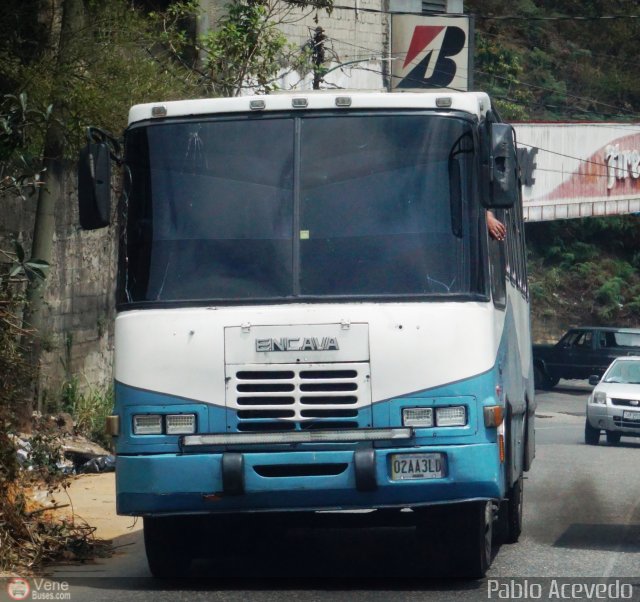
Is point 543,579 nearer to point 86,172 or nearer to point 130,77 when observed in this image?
point 86,172

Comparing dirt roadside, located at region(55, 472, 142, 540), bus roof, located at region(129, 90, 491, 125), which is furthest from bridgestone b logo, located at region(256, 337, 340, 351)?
dirt roadside, located at region(55, 472, 142, 540)

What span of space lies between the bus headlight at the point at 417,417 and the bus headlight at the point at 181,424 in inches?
49.7

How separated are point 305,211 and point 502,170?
122 cm

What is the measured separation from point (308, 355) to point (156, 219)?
4.38 ft

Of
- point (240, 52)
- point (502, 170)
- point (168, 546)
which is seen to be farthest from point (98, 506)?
point (240, 52)

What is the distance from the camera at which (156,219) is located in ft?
28.2

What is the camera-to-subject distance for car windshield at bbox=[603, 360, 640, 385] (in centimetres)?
2322

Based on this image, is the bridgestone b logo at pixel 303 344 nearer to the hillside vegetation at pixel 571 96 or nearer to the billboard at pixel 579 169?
the billboard at pixel 579 169

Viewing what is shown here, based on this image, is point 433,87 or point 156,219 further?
point 433,87

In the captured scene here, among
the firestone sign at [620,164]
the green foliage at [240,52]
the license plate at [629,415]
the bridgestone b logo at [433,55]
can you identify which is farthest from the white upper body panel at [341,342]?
the firestone sign at [620,164]

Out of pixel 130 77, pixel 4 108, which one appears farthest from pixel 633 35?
pixel 4 108

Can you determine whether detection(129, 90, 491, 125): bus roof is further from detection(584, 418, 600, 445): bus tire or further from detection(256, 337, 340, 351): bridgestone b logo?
detection(584, 418, 600, 445): bus tire

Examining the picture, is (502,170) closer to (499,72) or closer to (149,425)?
(149,425)

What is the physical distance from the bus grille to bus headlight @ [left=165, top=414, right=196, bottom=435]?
0.26 metres
